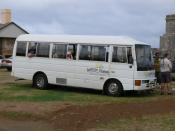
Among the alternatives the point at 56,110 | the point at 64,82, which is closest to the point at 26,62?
the point at 64,82

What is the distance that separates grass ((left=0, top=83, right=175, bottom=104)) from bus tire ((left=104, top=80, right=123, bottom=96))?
0.32 meters

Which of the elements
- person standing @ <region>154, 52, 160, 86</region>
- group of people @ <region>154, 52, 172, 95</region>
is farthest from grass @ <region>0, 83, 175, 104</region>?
person standing @ <region>154, 52, 160, 86</region>

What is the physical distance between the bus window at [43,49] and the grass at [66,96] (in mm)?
1601

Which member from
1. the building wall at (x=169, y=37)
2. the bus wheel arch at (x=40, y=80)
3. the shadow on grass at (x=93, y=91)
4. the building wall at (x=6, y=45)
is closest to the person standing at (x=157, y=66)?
the shadow on grass at (x=93, y=91)

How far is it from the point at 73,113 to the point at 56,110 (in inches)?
35.7

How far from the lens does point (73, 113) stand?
15.4m

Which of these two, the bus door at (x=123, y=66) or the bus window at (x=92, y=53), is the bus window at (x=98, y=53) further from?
the bus door at (x=123, y=66)

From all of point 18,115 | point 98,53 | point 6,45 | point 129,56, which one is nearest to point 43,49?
point 98,53

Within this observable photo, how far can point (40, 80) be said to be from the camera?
23438 millimetres

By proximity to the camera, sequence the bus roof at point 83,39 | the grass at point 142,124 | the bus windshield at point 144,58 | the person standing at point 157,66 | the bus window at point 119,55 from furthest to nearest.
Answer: the person standing at point 157,66 → the bus roof at point 83,39 → the bus window at point 119,55 → the bus windshield at point 144,58 → the grass at point 142,124

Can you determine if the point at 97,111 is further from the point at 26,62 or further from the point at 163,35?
the point at 163,35

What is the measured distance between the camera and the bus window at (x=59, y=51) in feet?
74.0

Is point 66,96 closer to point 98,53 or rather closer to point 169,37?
point 98,53

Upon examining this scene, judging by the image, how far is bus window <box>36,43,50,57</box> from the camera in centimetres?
2309
